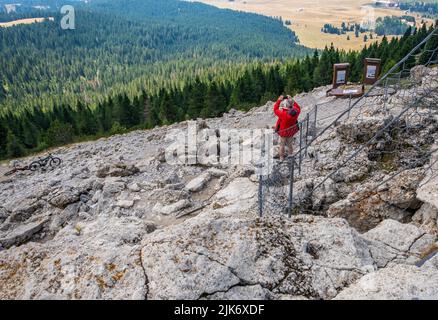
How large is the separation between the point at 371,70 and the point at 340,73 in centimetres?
268

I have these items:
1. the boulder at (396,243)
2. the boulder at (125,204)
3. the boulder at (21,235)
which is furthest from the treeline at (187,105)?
the boulder at (396,243)

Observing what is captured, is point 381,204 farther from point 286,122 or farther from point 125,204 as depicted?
point 125,204

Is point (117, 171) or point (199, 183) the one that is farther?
point (117, 171)

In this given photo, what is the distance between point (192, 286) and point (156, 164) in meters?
12.8

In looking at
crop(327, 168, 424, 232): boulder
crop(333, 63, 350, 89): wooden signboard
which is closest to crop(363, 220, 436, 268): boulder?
crop(327, 168, 424, 232): boulder

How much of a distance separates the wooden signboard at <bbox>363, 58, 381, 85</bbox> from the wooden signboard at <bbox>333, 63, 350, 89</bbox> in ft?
5.47

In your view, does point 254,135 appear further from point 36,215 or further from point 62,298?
point 62,298

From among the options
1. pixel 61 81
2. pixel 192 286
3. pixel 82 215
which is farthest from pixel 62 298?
pixel 61 81

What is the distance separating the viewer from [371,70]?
30562mm

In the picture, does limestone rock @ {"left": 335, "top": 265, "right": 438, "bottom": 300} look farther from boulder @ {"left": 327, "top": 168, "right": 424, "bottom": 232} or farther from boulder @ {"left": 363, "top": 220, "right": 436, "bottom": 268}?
boulder @ {"left": 327, "top": 168, "right": 424, "bottom": 232}

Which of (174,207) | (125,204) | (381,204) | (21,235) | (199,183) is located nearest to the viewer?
(381,204)

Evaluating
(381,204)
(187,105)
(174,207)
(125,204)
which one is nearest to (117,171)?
(125,204)

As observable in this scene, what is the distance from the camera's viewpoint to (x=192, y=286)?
383cm

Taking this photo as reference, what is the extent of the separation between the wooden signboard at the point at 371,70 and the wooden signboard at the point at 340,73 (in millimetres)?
1667
